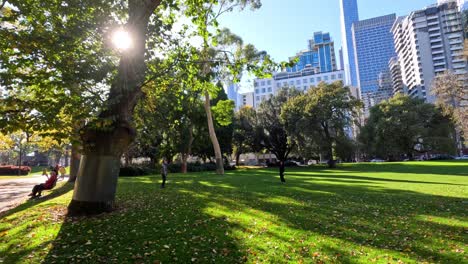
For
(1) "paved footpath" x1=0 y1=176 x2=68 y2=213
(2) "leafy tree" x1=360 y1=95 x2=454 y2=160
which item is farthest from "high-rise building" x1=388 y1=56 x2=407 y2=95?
(1) "paved footpath" x1=0 y1=176 x2=68 y2=213

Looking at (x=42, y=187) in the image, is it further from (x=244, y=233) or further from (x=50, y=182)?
(x=244, y=233)

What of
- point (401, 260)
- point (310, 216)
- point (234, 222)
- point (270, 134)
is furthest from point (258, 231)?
point (270, 134)

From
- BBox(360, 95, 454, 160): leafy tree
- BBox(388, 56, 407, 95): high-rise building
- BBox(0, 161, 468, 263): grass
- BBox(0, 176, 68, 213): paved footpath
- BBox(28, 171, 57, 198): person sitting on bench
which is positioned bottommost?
BBox(0, 161, 468, 263): grass

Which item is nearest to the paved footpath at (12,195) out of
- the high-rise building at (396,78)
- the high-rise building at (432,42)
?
the high-rise building at (432,42)

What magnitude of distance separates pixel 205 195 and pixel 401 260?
28.3ft

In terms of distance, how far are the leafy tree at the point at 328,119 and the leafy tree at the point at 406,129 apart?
13596 mm

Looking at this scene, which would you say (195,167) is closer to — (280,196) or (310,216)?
(280,196)

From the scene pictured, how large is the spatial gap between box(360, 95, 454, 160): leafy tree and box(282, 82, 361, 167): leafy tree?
1360 cm

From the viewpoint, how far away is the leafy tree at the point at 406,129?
54531 millimetres

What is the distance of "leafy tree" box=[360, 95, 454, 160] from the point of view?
54531mm

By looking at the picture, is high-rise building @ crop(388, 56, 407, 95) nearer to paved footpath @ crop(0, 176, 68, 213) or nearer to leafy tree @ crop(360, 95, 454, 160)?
leafy tree @ crop(360, 95, 454, 160)

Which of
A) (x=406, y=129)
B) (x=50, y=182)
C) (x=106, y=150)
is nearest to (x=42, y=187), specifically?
(x=50, y=182)

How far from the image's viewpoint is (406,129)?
182ft

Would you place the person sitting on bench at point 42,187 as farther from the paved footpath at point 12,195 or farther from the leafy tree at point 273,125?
the leafy tree at point 273,125
